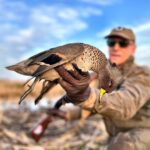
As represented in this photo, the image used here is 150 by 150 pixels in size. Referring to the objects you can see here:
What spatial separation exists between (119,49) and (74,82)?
124 inches

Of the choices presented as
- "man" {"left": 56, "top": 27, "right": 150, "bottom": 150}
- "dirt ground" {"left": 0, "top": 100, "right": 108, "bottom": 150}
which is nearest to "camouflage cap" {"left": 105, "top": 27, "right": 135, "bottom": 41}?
"man" {"left": 56, "top": 27, "right": 150, "bottom": 150}

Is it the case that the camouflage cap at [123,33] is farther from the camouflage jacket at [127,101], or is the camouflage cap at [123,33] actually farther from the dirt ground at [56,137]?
the dirt ground at [56,137]

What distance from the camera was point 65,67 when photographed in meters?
4.67

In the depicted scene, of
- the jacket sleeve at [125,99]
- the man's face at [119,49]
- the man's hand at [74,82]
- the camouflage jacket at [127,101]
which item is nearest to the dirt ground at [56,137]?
the man's face at [119,49]

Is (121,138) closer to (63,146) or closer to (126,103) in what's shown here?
(126,103)

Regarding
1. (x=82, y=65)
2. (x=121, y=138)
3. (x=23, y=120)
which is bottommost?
(x=23, y=120)

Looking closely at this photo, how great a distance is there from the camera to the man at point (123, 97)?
5033mm

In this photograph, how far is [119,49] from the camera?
788 cm

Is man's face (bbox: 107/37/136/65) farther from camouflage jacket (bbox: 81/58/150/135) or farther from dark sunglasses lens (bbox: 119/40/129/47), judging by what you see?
camouflage jacket (bbox: 81/58/150/135)

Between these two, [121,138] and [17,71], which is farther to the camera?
[121,138]

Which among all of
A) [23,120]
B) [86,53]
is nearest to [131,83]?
[86,53]

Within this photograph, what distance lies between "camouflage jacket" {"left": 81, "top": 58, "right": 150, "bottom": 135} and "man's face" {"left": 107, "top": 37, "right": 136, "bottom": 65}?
10cm

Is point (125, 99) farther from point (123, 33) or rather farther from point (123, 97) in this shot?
point (123, 33)

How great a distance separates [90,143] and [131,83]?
372cm
